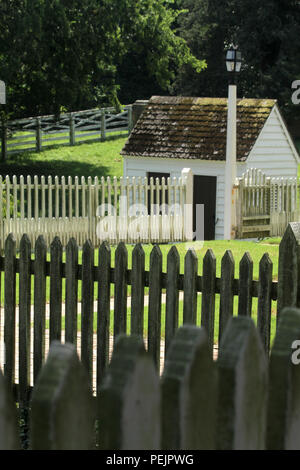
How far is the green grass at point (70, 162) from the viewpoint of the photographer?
114 ft

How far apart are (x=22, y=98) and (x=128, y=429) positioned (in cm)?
3288

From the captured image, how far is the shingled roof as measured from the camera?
24.3 metres

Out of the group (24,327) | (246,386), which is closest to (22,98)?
(24,327)

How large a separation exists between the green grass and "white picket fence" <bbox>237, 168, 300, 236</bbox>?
1236 cm

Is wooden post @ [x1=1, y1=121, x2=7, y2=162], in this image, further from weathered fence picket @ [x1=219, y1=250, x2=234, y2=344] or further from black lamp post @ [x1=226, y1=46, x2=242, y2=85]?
weathered fence picket @ [x1=219, y1=250, x2=234, y2=344]

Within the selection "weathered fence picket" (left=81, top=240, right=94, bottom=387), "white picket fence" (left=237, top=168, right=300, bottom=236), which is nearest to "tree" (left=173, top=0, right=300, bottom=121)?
"white picket fence" (left=237, top=168, right=300, bottom=236)

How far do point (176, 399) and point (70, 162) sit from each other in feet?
115

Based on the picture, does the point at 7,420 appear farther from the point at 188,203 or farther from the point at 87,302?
the point at 188,203

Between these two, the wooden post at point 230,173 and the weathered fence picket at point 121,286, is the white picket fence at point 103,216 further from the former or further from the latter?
the weathered fence picket at point 121,286

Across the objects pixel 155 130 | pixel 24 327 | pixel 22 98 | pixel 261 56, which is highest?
pixel 261 56

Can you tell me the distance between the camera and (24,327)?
7238 mm

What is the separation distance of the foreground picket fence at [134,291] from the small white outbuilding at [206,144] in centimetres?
1644

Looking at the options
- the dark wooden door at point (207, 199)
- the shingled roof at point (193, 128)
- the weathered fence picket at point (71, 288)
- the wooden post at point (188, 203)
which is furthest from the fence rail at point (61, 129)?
the weathered fence picket at point (71, 288)
